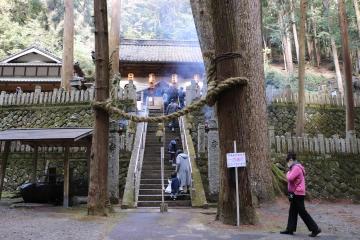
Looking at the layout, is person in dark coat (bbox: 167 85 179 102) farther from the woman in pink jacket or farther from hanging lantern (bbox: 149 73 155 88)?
the woman in pink jacket

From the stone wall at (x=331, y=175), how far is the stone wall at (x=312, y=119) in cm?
550

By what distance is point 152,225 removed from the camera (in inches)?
271

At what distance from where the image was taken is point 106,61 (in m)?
8.52

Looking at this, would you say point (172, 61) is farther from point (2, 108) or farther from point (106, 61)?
point (106, 61)

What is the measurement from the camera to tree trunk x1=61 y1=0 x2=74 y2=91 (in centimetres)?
1880

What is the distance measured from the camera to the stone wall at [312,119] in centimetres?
1809

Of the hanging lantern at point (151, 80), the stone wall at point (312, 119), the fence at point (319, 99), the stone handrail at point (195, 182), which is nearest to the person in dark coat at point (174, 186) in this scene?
the stone handrail at point (195, 182)

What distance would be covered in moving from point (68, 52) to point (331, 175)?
542 inches

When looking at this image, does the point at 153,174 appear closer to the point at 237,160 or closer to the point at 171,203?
the point at 171,203

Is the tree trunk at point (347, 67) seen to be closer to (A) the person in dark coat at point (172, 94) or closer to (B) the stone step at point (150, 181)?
(A) the person in dark coat at point (172, 94)

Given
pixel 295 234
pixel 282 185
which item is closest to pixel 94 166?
pixel 295 234

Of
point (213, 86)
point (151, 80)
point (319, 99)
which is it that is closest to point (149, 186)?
point (213, 86)

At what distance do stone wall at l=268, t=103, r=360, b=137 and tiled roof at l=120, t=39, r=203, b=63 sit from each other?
8.95 metres

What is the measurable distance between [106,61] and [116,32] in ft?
44.2
